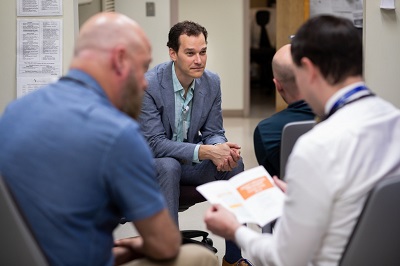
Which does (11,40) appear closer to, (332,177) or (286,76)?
(286,76)

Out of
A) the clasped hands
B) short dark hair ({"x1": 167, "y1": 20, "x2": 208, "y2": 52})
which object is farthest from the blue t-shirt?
short dark hair ({"x1": 167, "y1": 20, "x2": 208, "y2": 52})

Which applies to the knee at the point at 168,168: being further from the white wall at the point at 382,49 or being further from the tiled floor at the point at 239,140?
the white wall at the point at 382,49

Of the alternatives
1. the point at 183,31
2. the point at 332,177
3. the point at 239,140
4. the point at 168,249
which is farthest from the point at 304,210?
the point at 239,140

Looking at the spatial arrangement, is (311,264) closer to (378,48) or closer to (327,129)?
(327,129)

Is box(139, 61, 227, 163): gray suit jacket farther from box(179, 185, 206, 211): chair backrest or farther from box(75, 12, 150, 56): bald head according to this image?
box(75, 12, 150, 56): bald head

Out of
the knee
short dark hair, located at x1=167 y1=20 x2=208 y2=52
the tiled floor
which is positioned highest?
short dark hair, located at x1=167 y1=20 x2=208 y2=52

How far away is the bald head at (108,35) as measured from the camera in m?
2.01

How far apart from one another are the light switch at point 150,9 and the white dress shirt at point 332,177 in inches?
185

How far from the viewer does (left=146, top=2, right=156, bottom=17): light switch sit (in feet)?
21.8

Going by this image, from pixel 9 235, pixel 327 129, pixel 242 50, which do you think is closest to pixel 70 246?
pixel 9 235

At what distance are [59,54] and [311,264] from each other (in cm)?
282

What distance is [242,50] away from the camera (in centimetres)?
877

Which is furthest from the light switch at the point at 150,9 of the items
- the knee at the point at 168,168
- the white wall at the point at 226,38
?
the knee at the point at 168,168

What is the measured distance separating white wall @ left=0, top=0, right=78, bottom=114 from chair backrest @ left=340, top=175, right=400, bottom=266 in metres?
2.82
